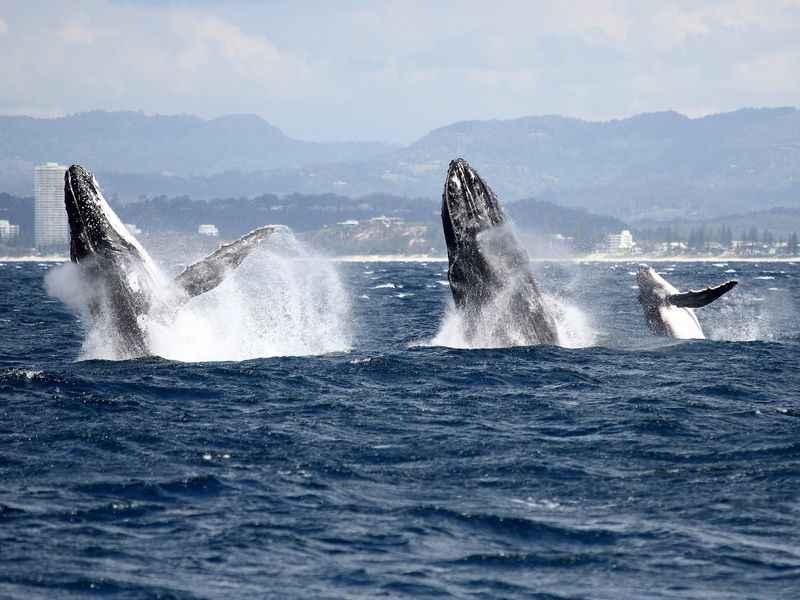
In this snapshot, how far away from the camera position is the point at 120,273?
2036cm

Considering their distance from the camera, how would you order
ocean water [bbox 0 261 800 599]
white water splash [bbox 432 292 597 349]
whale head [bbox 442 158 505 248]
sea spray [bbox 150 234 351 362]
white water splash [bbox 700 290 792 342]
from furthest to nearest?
white water splash [bbox 700 290 792 342]
white water splash [bbox 432 292 597 349]
sea spray [bbox 150 234 351 362]
whale head [bbox 442 158 505 248]
ocean water [bbox 0 261 800 599]

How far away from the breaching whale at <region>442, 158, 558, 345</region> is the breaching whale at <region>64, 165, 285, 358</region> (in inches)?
123

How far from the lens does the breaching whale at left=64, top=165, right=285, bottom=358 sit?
20.4 metres

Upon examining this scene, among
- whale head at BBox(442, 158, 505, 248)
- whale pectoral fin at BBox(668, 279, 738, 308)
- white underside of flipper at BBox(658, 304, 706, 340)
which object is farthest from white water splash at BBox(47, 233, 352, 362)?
whale pectoral fin at BBox(668, 279, 738, 308)

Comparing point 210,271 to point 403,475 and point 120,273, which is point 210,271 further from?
point 403,475

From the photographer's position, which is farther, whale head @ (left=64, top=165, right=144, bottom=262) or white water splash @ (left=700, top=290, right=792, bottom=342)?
white water splash @ (left=700, top=290, right=792, bottom=342)

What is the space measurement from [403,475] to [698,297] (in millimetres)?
11316

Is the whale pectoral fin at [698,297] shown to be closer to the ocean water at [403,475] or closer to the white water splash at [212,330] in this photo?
the ocean water at [403,475]

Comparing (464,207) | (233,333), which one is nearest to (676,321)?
(464,207)

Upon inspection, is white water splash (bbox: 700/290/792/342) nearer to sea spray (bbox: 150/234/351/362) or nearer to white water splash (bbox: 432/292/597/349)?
white water splash (bbox: 432/292/597/349)

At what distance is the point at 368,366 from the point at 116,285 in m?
4.56

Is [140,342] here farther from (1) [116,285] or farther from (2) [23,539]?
(2) [23,539]

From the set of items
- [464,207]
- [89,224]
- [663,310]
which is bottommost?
[663,310]

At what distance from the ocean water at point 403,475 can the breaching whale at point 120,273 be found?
0.78 m
